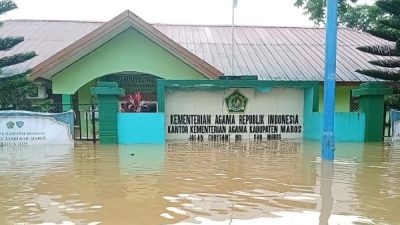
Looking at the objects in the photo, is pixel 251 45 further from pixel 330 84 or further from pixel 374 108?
pixel 330 84

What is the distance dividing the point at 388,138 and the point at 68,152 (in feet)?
34.1

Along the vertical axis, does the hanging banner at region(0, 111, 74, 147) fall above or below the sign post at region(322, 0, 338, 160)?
below

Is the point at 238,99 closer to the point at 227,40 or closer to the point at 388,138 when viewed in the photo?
the point at 388,138

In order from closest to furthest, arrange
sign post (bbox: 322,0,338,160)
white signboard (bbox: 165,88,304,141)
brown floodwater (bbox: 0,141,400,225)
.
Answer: brown floodwater (bbox: 0,141,400,225), sign post (bbox: 322,0,338,160), white signboard (bbox: 165,88,304,141)

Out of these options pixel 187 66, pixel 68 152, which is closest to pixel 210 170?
pixel 68 152

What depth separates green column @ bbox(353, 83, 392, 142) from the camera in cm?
1250

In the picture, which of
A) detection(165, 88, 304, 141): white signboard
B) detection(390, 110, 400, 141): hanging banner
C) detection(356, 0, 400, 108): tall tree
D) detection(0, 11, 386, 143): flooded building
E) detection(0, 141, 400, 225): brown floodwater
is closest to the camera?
detection(0, 141, 400, 225): brown floodwater

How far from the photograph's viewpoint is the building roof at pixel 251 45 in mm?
16516

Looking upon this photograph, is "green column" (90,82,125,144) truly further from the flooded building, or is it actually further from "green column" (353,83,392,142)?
"green column" (353,83,392,142)

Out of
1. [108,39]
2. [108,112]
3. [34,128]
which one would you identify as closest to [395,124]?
[108,112]

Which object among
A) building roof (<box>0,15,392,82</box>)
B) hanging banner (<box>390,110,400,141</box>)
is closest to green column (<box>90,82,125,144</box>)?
building roof (<box>0,15,392,82</box>)

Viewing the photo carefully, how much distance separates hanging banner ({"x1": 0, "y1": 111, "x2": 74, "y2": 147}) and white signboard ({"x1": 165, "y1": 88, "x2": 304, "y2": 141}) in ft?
10.8

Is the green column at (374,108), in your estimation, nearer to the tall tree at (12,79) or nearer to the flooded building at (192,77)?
the flooded building at (192,77)

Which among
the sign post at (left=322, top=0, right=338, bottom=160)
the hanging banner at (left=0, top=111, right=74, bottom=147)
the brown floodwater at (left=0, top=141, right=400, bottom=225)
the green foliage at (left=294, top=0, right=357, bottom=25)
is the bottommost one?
the brown floodwater at (left=0, top=141, right=400, bottom=225)
